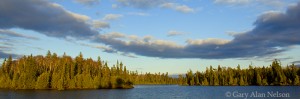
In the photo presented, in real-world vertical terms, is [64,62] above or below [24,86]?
above

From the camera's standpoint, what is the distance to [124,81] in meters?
199

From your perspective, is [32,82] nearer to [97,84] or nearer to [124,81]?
[97,84]

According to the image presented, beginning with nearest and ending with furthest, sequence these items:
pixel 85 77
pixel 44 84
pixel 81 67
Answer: pixel 44 84 < pixel 85 77 < pixel 81 67

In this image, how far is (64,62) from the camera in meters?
177

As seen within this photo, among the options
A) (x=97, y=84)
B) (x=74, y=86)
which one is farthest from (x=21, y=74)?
(x=97, y=84)

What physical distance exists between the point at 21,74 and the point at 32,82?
26.4ft

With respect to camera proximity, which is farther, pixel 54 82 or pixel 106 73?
pixel 106 73

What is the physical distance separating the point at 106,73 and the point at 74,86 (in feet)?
103

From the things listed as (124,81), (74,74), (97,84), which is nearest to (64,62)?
(74,74)

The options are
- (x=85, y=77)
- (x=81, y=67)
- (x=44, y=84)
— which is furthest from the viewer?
(x=81, y=67)

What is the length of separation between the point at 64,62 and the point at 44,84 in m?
19.1

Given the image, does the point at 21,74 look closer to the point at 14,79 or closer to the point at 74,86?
the point at 14,79

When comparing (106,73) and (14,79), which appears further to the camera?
(106,73)

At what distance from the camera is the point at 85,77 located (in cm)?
17475
